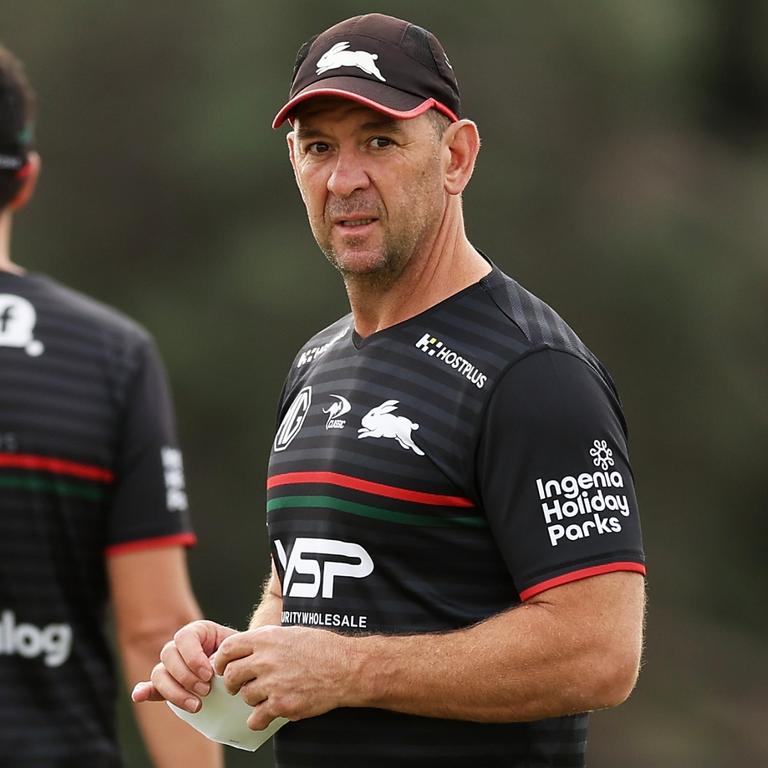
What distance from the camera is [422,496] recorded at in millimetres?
2877

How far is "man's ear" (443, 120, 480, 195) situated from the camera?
3131 millimetres

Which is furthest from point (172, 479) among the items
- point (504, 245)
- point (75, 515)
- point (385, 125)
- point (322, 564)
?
point (504, 245)

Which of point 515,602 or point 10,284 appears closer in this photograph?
point 515,602

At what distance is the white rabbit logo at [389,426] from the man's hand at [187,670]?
0.44 m

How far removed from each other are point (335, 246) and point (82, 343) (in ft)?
3.12

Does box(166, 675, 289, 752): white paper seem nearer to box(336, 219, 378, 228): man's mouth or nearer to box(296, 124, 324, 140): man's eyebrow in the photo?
box(336, 219, 378, 228): man's mouth

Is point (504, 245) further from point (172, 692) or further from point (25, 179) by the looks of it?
point (172, 692)

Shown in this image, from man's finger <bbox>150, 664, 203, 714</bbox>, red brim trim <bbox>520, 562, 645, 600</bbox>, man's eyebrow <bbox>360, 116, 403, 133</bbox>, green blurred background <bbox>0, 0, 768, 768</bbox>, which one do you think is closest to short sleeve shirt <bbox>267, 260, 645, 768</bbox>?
red brim trim <bbox>520, 562, 645, 600</bbox>

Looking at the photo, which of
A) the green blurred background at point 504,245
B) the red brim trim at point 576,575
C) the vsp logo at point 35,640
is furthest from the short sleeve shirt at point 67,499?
the green blurred background at point 504,245

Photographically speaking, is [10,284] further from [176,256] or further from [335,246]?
[176,256]

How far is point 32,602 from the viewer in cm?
370

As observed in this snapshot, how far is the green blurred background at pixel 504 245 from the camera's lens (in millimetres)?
12164

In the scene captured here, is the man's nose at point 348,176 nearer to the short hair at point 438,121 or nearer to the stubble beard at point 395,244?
the stubble beard at point 395,244

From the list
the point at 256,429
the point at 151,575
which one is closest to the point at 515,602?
the point at 151,575
